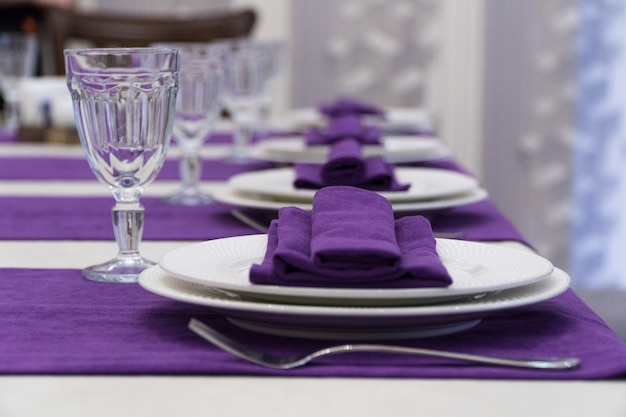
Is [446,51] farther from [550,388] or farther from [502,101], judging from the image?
[550,388]

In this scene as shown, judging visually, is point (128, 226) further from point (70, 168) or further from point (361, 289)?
point (70, 168)

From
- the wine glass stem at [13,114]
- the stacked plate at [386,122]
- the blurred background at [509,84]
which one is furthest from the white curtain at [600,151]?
the wine glass stem at [13,114]

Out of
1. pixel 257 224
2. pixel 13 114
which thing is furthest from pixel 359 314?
pixel 13 114

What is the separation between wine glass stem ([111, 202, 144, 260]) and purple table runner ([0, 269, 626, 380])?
98 mm

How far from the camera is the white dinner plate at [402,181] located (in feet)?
3.56

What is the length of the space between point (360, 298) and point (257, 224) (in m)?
0.44

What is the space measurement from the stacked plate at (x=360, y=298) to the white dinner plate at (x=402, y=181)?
345 millimetres

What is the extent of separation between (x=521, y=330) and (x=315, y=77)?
3.10 meters

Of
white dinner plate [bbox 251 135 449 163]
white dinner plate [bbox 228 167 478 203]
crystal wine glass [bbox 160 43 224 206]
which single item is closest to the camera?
white dinner plate [bbox 228 167 478 203]

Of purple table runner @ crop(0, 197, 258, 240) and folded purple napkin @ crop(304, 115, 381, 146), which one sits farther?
folded purple napkin @ crop(304, 115, 381, 146)

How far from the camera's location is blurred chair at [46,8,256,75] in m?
2.98

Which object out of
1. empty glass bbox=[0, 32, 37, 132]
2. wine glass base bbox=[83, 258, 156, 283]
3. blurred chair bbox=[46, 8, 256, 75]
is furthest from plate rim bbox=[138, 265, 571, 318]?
blurred chair bbox=[46, 8, 256, 75]

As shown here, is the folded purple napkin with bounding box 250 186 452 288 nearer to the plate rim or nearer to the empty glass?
the plate rim

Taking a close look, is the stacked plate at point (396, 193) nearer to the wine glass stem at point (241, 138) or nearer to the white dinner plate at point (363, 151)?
the white dinner plate at point (363, 151)
